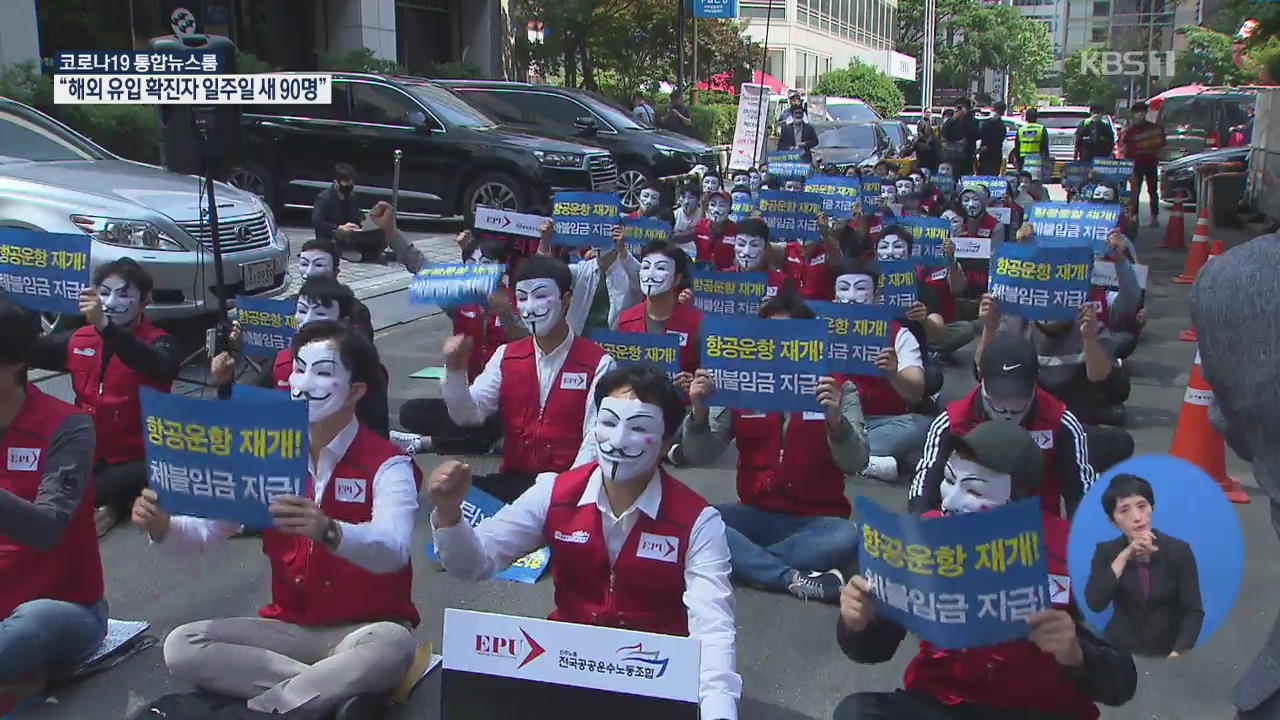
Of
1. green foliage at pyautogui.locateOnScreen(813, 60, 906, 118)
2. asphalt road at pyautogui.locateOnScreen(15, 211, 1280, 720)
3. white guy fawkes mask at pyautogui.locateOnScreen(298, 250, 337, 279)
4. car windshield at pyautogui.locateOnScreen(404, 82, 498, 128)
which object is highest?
green foliage at pyautogui.locateOnScreen(813, 60, 906, 118)

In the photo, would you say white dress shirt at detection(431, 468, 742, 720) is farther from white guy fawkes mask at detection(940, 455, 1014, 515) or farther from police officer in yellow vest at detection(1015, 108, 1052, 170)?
police officer in yellow vest at detection(1015, 108, 1052, 170)

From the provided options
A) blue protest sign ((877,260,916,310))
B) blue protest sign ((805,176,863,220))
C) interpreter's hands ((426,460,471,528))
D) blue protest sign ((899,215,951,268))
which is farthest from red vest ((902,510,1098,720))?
blue protest sign ((805,176,863,220))

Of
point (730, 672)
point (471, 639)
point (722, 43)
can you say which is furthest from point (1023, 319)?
point (722, 43)

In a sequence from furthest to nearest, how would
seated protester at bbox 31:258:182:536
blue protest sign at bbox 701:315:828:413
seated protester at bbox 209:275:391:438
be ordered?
seated protester at bbox 31:258:182:536
seated protester at bbox 209:275:391:438
blue protest sign at bbox 701:315:828:413

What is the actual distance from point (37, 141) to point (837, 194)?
7180 mm

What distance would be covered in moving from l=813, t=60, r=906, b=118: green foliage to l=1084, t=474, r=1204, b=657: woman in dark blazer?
5053cm

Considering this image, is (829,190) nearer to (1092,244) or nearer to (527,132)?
(1092,244)

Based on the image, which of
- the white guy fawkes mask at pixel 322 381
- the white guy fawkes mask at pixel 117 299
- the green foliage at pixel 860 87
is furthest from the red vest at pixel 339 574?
the green foliage at pixel 860 87

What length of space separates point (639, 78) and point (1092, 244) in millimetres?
26441

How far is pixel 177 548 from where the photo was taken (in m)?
3.87

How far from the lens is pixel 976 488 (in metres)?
3.32

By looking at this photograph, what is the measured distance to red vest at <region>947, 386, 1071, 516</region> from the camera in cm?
453

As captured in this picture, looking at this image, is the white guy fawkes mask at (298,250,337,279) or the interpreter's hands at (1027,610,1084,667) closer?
the interpreter's hands at (1027,610,1084,667)

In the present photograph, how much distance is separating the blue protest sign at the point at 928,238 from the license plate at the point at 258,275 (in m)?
4.96
